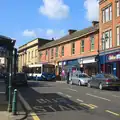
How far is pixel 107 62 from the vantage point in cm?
4250

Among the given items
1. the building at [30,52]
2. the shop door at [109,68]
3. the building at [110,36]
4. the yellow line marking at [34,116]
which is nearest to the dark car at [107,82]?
the building at [110,36]

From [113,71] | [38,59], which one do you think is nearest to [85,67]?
[113,71]

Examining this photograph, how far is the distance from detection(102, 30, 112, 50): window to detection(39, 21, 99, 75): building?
2.43 metres

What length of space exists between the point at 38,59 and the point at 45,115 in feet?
203

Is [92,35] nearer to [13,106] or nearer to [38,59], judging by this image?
[38,59]

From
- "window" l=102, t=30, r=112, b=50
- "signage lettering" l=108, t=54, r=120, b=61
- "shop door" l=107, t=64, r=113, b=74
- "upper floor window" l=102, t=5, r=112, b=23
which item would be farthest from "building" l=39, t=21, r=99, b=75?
"signage lettering" l=108, t=54, r=120, b=61

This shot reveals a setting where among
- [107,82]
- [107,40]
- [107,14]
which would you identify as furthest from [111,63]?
[107,82]

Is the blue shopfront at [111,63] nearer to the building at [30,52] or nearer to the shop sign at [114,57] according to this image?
the shop sign at [114,57]

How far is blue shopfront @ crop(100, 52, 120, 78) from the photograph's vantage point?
39856mm

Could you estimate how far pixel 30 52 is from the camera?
83312 millimetres

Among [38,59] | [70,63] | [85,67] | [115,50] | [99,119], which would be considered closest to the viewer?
[99,119]

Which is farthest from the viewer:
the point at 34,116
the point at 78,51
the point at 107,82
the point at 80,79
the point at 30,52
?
the point at 30,52

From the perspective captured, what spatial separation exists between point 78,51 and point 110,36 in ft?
37.8

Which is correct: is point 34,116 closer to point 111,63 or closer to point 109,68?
point 111,63
